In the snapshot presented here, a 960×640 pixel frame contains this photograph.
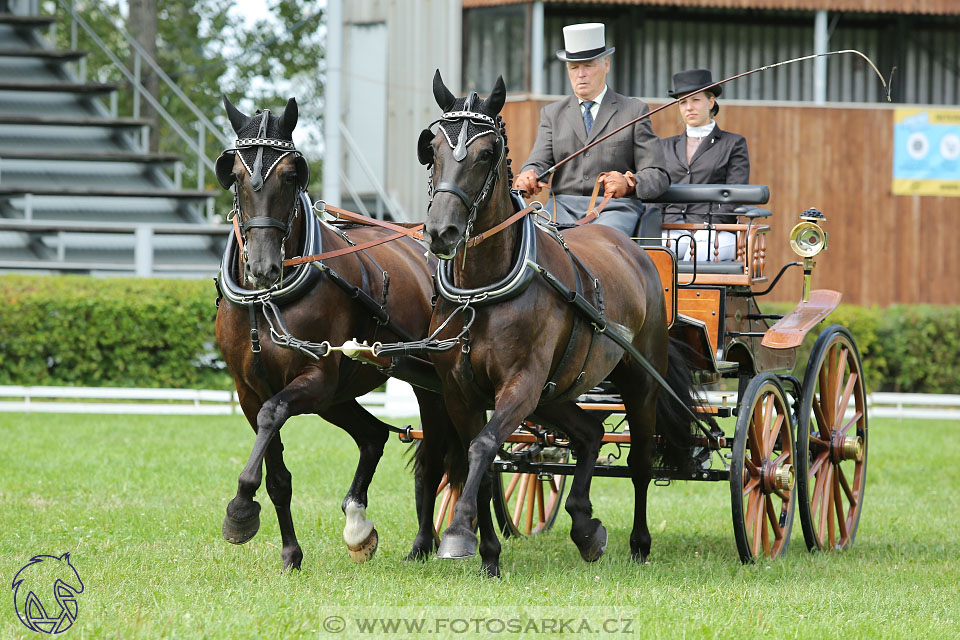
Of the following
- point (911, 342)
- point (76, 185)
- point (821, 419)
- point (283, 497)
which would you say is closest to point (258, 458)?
point (283, 497)

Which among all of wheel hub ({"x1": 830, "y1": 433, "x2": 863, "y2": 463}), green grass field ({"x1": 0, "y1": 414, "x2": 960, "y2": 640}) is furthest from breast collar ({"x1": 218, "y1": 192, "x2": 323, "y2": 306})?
wheel hub ({"x1": 830, "y1": 433, "x2": 863, "y2": 463})

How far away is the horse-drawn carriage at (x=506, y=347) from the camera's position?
211 inches

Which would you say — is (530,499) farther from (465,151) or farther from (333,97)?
(333,97)

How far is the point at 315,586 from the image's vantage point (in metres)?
5.39

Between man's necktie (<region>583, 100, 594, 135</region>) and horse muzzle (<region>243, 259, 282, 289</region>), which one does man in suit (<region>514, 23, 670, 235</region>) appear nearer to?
man's necktie (<region>583, 100, 594, 135</region>)

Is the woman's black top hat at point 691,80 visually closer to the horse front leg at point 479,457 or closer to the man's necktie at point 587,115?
the man's necktie at point 587,115

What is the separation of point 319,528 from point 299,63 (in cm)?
2255

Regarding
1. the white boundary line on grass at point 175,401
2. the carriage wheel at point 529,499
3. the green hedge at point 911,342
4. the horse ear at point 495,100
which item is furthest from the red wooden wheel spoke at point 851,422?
the green hedge at point 911,342

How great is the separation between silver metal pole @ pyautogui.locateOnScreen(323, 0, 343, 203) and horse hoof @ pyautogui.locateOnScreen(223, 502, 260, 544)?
1010 cm

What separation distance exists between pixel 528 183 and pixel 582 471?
1.60 m

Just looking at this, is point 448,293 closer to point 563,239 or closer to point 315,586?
point 563,239

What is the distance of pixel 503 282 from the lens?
5363 millimetres

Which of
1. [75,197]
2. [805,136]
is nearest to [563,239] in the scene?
[805,136]

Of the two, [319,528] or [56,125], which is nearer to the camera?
[319,528]
